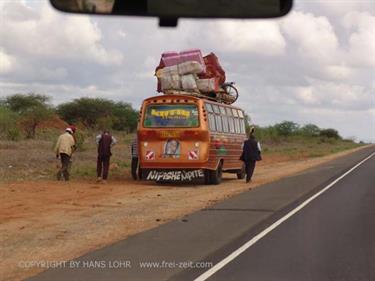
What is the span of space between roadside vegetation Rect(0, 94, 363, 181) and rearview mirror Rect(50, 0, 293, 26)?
19.3 metres

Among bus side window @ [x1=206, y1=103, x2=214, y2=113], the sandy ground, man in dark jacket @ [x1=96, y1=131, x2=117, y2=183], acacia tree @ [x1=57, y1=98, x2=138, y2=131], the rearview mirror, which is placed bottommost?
the sandy ground

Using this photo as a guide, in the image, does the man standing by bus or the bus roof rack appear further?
the bus roof rack

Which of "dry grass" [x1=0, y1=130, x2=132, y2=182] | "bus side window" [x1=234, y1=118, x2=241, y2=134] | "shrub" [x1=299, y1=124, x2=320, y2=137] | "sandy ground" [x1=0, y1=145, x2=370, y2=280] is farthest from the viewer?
"shrub" [x1=299, y1=124, x2=320, y2=137]

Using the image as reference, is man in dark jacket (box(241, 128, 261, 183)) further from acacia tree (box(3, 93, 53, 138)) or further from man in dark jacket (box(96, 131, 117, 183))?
acacia tree (box(3, 93, 53, 138))

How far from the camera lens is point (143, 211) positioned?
50.6 ft

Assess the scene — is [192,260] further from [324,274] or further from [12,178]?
[12,178]

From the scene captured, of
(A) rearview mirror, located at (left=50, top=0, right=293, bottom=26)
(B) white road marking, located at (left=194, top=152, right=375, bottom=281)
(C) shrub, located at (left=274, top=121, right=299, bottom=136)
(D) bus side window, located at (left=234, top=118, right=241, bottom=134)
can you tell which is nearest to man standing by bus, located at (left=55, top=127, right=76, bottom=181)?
(D) bus side window, located at (left=234, top=118, right=241, bottom=134)


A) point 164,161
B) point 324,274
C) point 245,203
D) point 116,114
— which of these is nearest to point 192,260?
point 324,274

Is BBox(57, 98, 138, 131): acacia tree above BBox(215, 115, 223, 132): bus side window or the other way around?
above

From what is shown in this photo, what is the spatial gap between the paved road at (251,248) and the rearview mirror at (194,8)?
4.87 metres

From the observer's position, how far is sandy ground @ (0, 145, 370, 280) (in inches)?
407

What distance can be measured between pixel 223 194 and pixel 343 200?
3557mm

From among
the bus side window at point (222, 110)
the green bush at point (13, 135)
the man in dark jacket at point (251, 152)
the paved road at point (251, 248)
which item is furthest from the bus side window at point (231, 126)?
the green bush at point (13, 135)

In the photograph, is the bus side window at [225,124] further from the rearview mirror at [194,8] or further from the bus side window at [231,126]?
the rearview mirror at [194,8]
